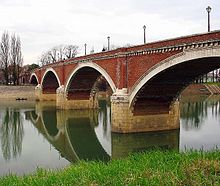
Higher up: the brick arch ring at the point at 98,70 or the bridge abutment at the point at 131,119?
the brick arch ring at the point at 98,70

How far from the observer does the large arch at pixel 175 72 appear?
1489 cm

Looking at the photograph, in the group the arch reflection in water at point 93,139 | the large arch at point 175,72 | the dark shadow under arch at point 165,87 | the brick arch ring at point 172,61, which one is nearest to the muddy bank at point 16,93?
the arch reflection in water at point 93,139

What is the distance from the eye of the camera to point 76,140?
68.9 feet

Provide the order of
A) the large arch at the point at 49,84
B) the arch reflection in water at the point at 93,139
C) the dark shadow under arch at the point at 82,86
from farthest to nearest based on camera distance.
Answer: the large arch at the point at 49,84
the dark shadow under arch at the point at 82,86
the arch reflection in water at the point at 93,139

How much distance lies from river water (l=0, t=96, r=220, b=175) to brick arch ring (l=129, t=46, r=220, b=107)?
2969mm

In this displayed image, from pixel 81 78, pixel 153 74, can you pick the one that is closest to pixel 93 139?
pixel 153 74

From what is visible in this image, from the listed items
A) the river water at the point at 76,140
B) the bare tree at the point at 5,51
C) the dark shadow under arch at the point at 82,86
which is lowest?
the river water at the point at 76,140

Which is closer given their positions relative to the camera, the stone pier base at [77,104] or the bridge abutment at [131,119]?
the bridge abutment at [131,119]

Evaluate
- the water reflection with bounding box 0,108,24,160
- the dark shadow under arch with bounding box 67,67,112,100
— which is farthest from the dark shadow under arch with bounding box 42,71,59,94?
the water reflection with bounding box 0,108,24,160

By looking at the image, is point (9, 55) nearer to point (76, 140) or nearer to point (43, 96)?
point (43, 96)

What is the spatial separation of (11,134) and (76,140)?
488 centimetres

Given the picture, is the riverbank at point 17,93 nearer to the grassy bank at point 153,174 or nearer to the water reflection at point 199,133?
the water reflection at point 199,133

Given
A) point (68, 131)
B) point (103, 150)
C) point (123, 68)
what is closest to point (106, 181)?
point (103, 150)

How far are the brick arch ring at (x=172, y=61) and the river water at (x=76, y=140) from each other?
297 centimetres
